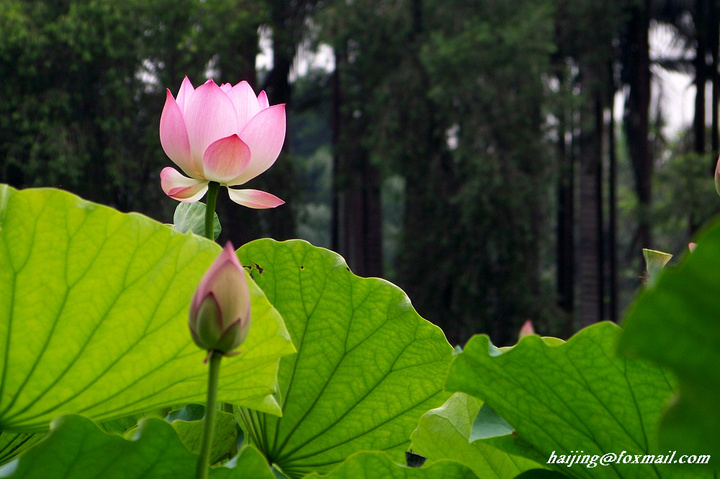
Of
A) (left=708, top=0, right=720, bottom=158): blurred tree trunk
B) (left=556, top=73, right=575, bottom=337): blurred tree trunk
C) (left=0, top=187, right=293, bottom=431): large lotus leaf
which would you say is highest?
(left=708, top=0, right=720, bottom=158): blurred tree trunk

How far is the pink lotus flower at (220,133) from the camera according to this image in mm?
427

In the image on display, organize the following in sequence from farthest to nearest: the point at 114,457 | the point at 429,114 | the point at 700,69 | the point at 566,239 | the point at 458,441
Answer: the point at 566,239 → the point at 700,69 → the point at 429,114 → the point at 458,441 → the point at 114,457

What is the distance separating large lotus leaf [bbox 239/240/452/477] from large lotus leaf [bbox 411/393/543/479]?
1.7 inches

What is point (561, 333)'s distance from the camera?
703 cm

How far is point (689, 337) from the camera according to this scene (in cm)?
16

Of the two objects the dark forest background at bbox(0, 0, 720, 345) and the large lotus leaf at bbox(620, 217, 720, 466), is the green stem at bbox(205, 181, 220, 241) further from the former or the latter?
the dark forest background at bbox(0, 0, 720, 345)

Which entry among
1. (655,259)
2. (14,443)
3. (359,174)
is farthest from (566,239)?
(14,443)

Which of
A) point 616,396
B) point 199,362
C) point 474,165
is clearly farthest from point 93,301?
point 474,165

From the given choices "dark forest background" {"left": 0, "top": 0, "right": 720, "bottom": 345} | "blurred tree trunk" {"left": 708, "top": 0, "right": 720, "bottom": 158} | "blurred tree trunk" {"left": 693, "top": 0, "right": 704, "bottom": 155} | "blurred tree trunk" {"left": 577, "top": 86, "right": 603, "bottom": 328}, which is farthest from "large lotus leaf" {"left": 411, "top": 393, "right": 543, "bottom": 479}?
"blurred tree trunk" {"left": 693, "top": 0, "right": 704, "bottom": 155}

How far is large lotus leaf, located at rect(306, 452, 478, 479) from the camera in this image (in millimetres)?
303

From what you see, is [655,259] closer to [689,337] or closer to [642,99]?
[689,337]

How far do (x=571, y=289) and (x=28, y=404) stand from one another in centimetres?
826

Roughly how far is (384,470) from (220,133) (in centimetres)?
23

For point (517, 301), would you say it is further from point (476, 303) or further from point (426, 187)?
point (426, 187)
